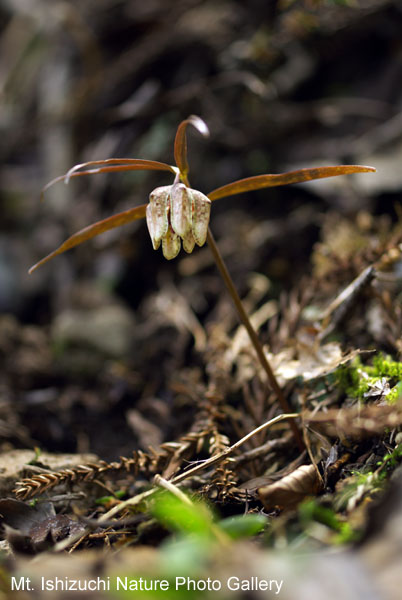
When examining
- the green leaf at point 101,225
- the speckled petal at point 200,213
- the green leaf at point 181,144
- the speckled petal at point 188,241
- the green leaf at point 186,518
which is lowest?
the green leaf at point 186,518

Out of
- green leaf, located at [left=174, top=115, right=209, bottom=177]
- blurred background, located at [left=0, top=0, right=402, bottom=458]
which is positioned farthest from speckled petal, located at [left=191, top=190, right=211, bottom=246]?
blurred background, located at [left=0, top=0, right=402, bottom=458]

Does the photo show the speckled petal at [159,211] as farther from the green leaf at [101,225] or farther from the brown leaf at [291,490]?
the brown leaf at [291,490]

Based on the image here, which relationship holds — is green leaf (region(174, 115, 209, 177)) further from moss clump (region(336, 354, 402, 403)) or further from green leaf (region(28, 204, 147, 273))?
moss clump (region(336, 354, 402, 403))

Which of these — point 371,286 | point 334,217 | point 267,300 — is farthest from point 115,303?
point 371,286

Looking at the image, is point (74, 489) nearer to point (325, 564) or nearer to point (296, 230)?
point (325, 564)

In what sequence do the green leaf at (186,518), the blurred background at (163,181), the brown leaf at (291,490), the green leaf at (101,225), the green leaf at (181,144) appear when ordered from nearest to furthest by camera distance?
the green leaf at (186,518) → the brown leaf at (291,490) → the green leaf at (181,144) → the green leaf at (101,225) → the blurred background at (163,181)

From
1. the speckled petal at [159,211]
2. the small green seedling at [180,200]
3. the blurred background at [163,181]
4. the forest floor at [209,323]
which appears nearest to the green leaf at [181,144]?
the small green seedling at [180,200]
